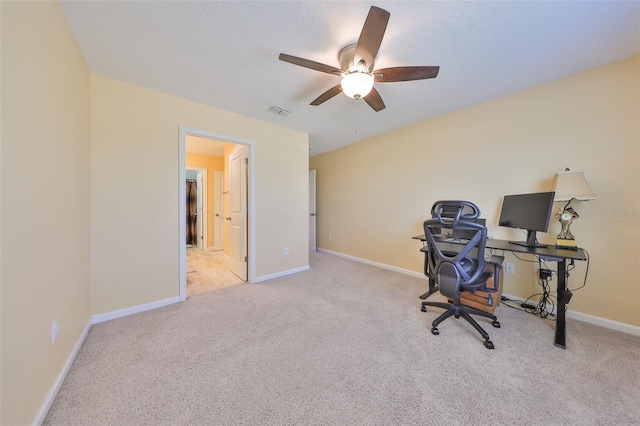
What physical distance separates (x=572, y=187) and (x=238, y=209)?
12.6 ft

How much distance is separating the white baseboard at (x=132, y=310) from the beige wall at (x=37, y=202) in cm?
43

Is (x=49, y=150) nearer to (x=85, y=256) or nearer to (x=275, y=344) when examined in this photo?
(x=85, y=256)

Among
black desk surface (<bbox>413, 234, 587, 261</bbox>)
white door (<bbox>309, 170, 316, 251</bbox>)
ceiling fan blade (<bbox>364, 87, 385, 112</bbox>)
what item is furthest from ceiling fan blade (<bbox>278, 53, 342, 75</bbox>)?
white door (<bbox>309, 170, 316, 251</bbox>)

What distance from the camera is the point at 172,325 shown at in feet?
6.58

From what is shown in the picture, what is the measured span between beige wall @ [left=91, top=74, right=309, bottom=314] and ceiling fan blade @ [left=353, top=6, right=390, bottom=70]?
1993 millimetres

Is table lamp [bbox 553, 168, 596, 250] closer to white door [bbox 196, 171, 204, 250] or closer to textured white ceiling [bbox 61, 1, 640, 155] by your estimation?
textured white ceiling [bbox 61, 1, 640, 155]

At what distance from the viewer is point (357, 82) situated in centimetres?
162

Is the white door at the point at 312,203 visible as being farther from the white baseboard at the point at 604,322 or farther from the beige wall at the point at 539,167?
the white baseboard at the point at 604,322

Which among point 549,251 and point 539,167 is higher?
point 539,167

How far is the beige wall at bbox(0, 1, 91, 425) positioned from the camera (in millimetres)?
923

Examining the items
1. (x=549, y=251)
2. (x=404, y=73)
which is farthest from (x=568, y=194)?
(x=404, y=73)

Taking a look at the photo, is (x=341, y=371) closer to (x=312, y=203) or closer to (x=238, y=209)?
(x=238, y=209)

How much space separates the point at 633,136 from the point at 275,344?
3484 millimetres

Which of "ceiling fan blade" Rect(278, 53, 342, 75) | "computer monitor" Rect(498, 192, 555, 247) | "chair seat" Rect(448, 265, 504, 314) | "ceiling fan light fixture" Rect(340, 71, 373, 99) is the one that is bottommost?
"chair seat" Rect(448, 265, 504, 314)
